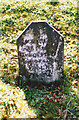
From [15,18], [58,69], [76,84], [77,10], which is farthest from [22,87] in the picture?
[77,10]

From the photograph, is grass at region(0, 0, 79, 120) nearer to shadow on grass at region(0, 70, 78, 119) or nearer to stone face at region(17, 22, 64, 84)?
shadow on grass at region(0, 70, 78, 119)

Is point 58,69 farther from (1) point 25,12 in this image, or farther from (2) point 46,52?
(1) point 25,12

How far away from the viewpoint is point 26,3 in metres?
8.09

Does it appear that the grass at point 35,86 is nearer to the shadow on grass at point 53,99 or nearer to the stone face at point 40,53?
the shadow on grass at point 53,99

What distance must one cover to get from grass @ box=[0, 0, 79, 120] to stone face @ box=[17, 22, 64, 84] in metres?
0.29

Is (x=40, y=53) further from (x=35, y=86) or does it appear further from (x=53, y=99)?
(x=53, y=99)

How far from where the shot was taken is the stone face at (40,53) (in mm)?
3975

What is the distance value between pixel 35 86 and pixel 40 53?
33.9 inches

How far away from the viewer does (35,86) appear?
437cm

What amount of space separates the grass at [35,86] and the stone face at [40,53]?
29cm

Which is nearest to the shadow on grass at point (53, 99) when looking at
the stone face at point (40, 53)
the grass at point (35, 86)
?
the grass at point (35, 86)

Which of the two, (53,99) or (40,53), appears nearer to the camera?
(53,99)

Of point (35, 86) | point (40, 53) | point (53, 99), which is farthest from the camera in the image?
point (35, 86)

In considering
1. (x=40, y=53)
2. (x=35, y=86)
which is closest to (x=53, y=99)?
(x=35, y=86)
